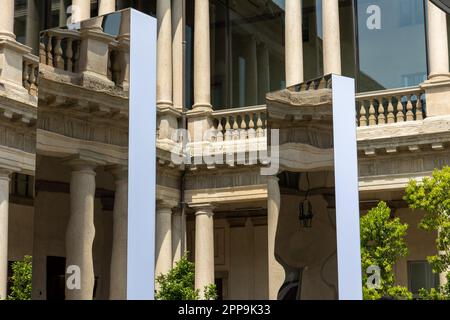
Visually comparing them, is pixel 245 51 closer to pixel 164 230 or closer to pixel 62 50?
pixel 164 230

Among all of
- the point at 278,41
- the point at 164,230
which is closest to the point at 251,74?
the point at 278,41

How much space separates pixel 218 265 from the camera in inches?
1093

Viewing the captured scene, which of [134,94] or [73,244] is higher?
[134,94]

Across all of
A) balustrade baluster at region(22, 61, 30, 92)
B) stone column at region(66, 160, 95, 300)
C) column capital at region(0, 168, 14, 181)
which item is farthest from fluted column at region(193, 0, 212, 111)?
stone column at region(66, 160, 95, 300)

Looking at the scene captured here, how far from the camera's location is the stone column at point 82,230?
249 inches

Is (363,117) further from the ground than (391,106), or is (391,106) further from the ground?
(391,106)

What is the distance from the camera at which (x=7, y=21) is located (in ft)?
64.2

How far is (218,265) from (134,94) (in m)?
22.0

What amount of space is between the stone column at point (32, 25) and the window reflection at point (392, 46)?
8499 mm

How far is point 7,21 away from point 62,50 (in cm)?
1345

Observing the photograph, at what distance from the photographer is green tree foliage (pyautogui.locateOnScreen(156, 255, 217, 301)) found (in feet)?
65.0

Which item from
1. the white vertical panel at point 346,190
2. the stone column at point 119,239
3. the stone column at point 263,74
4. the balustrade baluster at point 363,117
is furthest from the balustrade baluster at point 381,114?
the stone column at point 119,239
